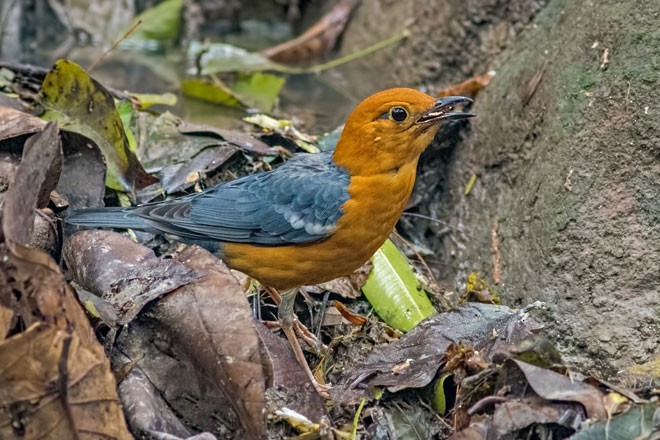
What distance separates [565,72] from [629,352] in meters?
1.87

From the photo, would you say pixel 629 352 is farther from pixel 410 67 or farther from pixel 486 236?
pixel 410 67

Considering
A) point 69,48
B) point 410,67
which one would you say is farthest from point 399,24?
point 69,48

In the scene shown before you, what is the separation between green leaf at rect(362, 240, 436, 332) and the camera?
525cm

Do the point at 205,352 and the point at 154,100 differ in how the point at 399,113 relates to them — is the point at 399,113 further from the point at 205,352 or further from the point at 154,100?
the point at 154,100

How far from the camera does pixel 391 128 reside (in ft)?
16.5

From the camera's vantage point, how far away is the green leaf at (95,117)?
573 cm

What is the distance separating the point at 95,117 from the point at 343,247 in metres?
1.97

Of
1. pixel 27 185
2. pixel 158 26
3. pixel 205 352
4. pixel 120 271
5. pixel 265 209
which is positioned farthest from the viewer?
pixel 158 26

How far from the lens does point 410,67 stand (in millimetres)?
8570

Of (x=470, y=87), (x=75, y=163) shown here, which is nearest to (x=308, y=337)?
(x=75, y=163)

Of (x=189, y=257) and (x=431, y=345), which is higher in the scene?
(x=189, y=257)

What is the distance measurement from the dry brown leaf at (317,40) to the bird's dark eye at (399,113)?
489 cm

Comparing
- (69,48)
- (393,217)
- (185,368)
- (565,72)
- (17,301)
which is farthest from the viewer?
(69,48)

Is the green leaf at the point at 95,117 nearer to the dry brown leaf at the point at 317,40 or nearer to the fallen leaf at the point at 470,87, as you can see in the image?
the fallen leaf at the point at 470,87
